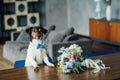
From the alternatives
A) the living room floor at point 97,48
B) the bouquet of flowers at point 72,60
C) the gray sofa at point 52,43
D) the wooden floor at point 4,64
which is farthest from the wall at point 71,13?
the bouquet of flowers at point 72,60

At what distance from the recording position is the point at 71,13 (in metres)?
8.95

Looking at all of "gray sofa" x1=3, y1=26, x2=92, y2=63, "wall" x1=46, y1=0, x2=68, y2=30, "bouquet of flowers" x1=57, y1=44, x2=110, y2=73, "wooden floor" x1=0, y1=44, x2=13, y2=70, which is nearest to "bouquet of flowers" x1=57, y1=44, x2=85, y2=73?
A: "bouquet of flowers" x1=57, y1=44, x2=110, y2=73

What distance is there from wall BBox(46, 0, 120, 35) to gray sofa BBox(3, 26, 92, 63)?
9.10 ft

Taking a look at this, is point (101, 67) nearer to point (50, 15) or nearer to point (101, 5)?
point (101, 5)

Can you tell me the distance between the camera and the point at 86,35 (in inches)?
332

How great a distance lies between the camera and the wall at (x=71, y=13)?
327 inches

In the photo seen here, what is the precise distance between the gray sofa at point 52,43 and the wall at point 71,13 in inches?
→ 109

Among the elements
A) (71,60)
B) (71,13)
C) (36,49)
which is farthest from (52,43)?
(71,13)

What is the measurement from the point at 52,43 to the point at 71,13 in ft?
15.1

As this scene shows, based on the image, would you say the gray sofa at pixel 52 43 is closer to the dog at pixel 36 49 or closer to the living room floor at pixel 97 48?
the living room floor at pixel 97 48

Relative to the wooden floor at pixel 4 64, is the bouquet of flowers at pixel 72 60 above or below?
above

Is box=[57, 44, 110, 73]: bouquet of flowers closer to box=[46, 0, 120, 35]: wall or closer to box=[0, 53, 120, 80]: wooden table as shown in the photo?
box=[0, 53, 120, 80]: wooden table

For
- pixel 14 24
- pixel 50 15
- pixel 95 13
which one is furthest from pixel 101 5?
pixel 14 24

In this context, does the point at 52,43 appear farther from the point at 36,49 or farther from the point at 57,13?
the point at 57,13
